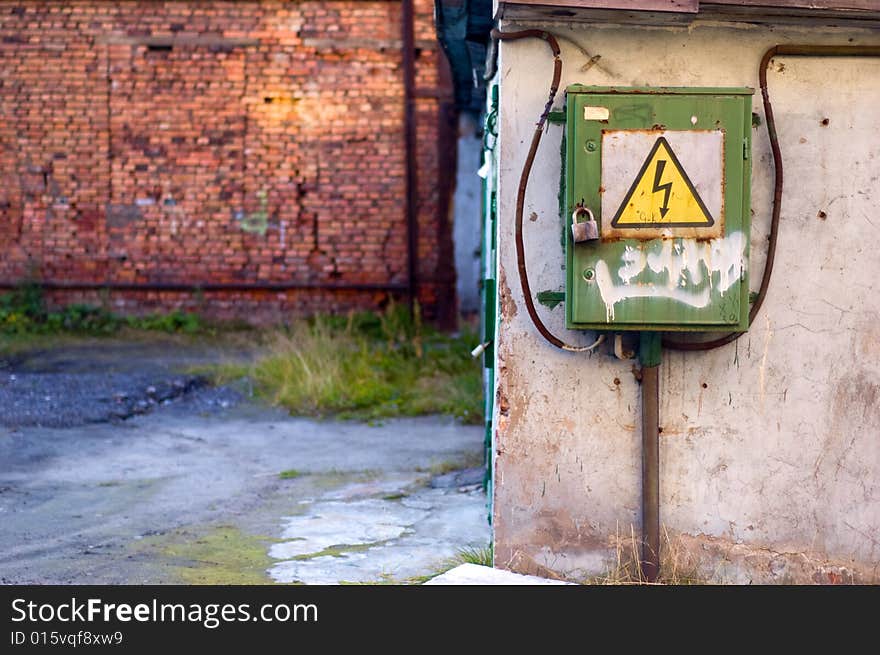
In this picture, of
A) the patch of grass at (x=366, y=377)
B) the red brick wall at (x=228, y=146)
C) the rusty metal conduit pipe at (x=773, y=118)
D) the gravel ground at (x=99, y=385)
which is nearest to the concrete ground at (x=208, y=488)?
the gravel ground at (x=99, y=385)

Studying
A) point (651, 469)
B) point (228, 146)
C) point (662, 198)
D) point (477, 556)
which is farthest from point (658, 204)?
point (228, 146)

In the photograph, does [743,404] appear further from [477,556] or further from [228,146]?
[228,146]

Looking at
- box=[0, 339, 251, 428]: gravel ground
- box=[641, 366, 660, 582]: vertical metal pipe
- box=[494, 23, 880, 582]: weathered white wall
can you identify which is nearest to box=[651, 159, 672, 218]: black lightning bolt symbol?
box=[494, 23, 880, 582]: weathered white wall

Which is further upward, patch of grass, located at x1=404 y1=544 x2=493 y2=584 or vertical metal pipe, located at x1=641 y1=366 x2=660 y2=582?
vertical metal pipe, located at x1=641 y1=366 x2=660 y2=582

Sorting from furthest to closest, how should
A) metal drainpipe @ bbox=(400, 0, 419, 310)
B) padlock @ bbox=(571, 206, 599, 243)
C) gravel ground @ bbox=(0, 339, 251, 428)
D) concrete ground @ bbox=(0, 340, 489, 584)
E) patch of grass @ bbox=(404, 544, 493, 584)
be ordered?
metal drainpipe @ bbox=(400, 0, 419, 310) → gravel ground @ bbox=(0, 339, 251, 428) → concrete ground @ bbox=(0, 340, 489, 584) → patch of grass @ bbox=(404, 544, 493, 584) → padlock @ bbox=(571, 206, 599, 243)

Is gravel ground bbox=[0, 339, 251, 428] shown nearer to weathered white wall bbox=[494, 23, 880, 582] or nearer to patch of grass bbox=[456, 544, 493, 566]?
patch of grass bbox=[456, 544, 493, 566]

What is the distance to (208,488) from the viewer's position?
622cm

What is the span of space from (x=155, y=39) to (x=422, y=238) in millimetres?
3715

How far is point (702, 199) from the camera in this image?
3789 mm

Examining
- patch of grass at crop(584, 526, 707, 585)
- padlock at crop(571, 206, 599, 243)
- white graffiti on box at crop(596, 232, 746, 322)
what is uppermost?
→ padlock at crop(571, 206, 599, 243)

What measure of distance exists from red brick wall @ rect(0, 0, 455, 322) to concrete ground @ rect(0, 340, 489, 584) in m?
2.82

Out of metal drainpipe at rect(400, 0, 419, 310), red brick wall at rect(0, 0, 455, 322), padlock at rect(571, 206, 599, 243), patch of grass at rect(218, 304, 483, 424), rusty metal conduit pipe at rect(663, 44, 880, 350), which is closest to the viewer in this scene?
padlock at rect(571, 206, 599, 243)

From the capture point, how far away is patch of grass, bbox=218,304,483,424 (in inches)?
339

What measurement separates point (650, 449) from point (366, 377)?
534cm
